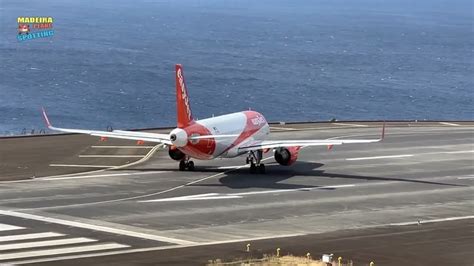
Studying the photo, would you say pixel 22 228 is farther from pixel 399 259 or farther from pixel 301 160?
pixel 301 160

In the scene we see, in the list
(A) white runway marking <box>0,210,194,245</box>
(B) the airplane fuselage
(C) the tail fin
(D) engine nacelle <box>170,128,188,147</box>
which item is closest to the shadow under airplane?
(B) the airplane fuselage

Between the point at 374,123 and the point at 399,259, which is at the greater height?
the point at 374,123

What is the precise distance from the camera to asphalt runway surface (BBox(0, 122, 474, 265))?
5250cm

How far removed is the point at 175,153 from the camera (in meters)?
80.2

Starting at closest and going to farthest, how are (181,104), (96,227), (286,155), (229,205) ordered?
(96,227) → (229,205) → (181,104) → (286,155)

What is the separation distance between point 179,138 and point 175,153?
282 inches

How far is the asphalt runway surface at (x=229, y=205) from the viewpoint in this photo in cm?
5250

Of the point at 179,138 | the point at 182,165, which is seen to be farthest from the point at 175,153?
the point at 179,138

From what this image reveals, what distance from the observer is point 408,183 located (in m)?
79.1

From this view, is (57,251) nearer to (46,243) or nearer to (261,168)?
(46,243)

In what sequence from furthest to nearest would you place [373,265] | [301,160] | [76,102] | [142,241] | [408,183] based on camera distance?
[76,102] → [301,160] → [408,183] → [142,241] → [373,265]

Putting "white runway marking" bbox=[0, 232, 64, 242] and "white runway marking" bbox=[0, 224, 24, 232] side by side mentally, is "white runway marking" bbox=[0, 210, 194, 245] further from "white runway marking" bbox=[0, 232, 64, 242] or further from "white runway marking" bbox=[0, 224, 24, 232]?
"white runway marking" bbox=[0, 232, 64, 242]

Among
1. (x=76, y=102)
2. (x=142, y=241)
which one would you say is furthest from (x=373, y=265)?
(x=76, y=102)

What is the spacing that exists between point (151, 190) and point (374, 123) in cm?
5499
